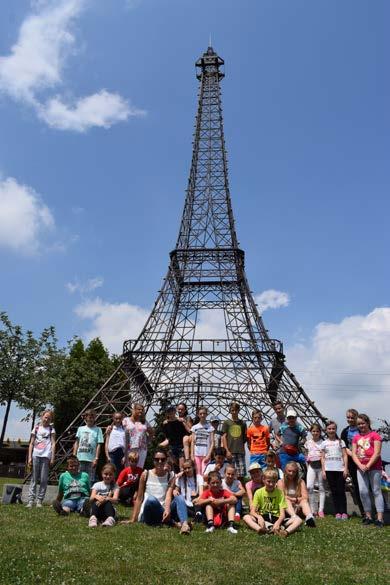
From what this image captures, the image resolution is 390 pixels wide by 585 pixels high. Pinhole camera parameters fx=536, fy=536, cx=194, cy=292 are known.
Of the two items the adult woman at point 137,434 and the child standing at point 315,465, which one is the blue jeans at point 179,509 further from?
the child standing at point 315,465

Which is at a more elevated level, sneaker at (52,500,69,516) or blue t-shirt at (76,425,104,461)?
blue t-shirt at (76,425,104,461)

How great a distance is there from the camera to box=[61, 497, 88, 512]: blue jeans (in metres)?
9.04

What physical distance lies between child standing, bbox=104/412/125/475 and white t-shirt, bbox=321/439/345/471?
377cm

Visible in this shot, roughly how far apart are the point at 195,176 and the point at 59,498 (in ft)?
85.0

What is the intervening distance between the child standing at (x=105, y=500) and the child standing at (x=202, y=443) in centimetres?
174

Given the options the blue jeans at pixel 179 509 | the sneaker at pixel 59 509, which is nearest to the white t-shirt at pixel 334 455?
the blue jeans at pixel 179 509

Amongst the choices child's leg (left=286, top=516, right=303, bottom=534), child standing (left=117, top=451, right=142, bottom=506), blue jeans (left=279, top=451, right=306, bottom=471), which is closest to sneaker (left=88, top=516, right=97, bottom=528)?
child standing (left=117, top=451, right=142, bottom=506)

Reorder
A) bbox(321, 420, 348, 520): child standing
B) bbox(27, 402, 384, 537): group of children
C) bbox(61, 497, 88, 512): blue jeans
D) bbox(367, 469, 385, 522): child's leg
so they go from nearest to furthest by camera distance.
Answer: bbox(27, 402, 384, 537): group of children → bbox(367, 469, 385, 522): child's leg → bbox(61, 497, 88, 512): blue jeans → bbox(321, 420, 348, 520): child standing

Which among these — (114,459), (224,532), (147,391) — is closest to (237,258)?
(147,391)

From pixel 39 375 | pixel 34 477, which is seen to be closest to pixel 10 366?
pixel 39 375

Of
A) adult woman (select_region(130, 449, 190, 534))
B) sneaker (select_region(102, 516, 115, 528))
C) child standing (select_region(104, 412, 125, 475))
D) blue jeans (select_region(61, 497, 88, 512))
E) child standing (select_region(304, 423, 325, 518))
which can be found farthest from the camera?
child standing (select_region(104, 412, 125, 475))

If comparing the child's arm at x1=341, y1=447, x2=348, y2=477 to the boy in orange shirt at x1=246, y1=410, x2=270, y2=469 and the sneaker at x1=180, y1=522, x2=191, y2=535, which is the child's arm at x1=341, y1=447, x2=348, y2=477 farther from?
the sneaker at x1=180, y1=522, x2=191, y2=535

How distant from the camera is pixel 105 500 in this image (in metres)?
8.11

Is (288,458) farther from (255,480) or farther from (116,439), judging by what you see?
(116,439)
